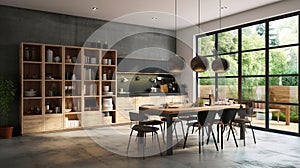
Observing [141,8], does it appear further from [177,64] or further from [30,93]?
[30,93]

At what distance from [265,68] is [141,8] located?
12.1ft

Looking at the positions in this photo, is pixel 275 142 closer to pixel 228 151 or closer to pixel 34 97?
pixel 228 151

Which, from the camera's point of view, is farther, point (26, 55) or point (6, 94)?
point (26, 55)

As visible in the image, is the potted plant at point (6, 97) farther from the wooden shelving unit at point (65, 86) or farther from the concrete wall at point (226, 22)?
the concrete wall at point (226, 22)

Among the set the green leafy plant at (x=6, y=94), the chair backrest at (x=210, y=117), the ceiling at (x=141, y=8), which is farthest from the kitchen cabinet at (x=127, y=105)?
the green leafy plant at (x=6, y=94)

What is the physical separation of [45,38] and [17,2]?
1135 mm

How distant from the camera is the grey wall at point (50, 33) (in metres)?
A: 6.31

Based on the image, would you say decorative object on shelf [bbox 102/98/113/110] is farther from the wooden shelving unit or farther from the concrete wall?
the concrete wall

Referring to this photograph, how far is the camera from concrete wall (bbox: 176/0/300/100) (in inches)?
238

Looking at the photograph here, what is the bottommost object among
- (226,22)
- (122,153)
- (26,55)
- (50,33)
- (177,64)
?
(122,153)

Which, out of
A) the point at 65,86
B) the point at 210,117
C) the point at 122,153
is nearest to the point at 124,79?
the point at 65,86

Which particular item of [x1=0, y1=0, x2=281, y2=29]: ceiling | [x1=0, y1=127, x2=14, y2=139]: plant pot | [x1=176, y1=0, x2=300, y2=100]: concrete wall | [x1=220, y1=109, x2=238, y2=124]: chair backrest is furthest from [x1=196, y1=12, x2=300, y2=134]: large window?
[x1=0, y1=127, x2=14, y2=139]: plant pot

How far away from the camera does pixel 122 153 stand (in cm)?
453

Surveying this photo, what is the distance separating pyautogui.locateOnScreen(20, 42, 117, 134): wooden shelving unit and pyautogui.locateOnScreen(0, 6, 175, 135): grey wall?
0.81ft
